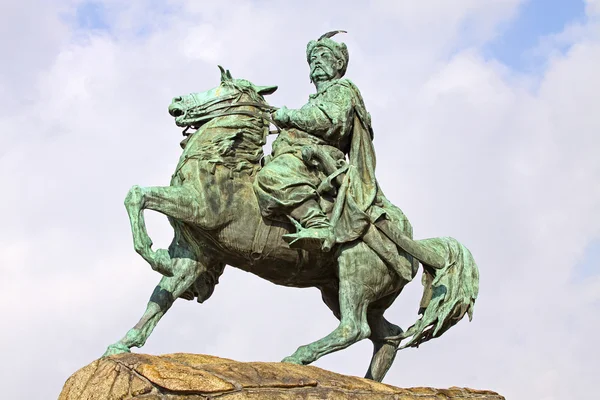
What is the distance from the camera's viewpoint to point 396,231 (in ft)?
32.8

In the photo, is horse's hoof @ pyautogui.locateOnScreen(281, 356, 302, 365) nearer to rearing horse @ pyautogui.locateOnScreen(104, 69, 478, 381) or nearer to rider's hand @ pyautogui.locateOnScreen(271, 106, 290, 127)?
rearing horse @ pyautogui.locateOnScreen(104, 69, 478, 381)

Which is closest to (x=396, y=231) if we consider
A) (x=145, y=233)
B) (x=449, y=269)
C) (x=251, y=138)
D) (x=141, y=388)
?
(x=449, y=269)

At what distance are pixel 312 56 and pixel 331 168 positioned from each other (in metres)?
1.15

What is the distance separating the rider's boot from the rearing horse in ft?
0.51

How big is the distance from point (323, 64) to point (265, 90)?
0.53 m

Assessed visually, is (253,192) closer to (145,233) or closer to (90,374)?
(145,233)

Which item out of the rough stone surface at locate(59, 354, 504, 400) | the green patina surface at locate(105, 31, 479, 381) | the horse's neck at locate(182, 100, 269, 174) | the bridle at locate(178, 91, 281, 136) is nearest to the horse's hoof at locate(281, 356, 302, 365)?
the green patina surface at locate(105, 31, 479, 381)

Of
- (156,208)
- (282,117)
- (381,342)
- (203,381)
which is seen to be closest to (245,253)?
(156,208)

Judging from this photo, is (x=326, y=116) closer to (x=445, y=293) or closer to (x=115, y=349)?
(x=445, y=293)

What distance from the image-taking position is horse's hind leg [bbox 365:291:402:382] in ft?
34.1

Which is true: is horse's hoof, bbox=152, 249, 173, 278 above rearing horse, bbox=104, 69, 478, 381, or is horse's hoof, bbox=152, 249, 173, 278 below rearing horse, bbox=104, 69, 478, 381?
below

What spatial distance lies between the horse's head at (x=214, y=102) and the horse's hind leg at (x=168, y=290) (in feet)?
3.60

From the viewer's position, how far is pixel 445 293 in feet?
33.4

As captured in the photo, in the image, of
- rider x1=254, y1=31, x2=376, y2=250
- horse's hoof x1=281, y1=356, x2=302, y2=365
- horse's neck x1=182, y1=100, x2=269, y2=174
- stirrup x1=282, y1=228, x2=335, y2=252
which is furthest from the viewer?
horse's neck x1=182, y1=100, x2=269, y2=174
